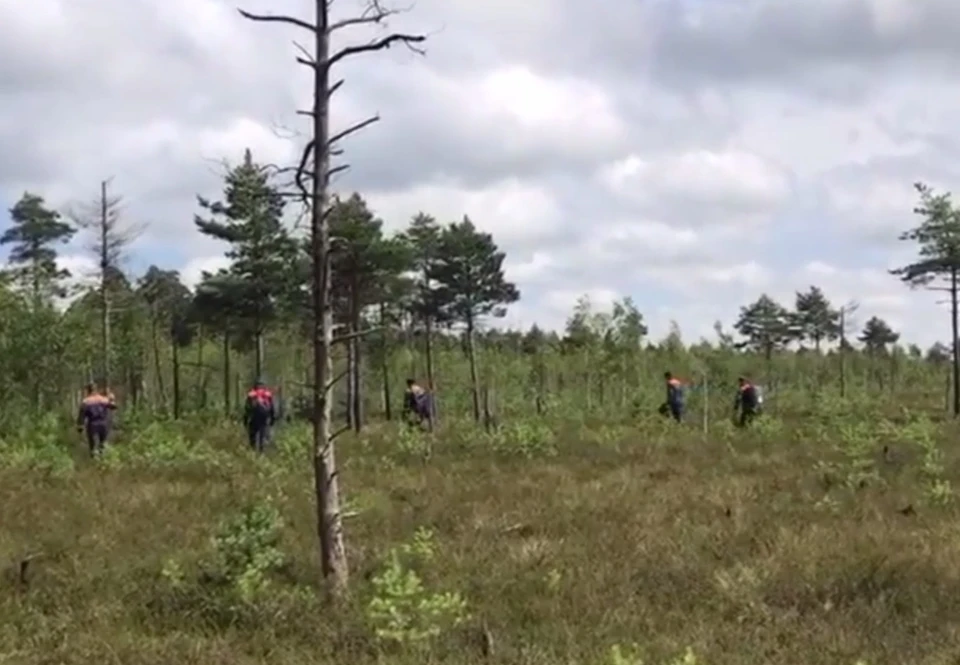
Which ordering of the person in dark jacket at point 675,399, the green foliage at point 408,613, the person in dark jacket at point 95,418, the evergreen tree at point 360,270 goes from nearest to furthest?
the green foliage at point 408,613 → the person in dark jacket at point 95,418 → the person in dark jacket at point 675,399 → the evergreen tree at point 360,270

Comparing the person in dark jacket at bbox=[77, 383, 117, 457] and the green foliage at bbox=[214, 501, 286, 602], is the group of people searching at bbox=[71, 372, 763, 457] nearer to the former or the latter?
the person in dark jacket at bbox=[77, 383, 117, 457]

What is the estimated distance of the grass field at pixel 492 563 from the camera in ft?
30.0

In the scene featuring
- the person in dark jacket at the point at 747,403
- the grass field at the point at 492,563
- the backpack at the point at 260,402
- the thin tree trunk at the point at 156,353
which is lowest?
the grass field at the point at 492,563

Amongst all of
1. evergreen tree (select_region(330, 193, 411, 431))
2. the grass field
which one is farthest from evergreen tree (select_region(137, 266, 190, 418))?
the grass field

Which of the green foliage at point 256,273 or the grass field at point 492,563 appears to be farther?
the green foliage at point 256,273

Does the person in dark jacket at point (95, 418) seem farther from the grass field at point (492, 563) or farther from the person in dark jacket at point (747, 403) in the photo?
the person in dark jacket at point (747, 403)

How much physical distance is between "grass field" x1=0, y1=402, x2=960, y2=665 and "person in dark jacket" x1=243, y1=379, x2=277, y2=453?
2855 millimetres

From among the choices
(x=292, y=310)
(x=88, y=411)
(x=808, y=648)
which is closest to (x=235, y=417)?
(x=292, y=310)

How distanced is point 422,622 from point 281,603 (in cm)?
158

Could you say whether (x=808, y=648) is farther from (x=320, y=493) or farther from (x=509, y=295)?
(x=509, y=295)

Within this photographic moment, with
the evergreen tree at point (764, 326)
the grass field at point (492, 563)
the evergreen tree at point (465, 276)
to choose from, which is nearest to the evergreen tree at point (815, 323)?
the evergreen tree at point (764, 326)

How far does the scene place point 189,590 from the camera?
35.0ft

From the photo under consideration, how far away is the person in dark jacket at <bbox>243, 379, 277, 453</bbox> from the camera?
79.3 ft

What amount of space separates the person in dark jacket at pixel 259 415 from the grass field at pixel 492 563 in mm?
2855
